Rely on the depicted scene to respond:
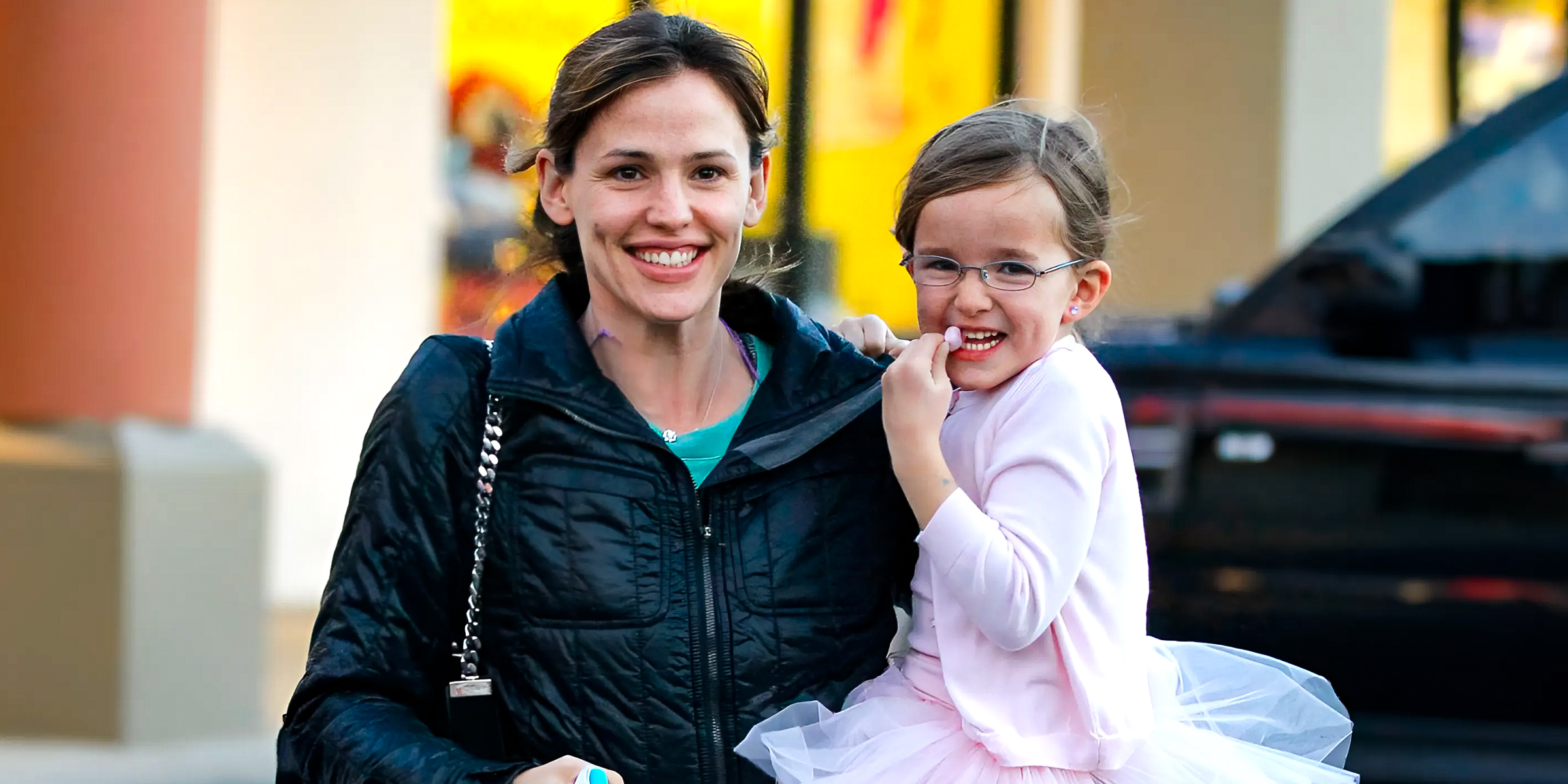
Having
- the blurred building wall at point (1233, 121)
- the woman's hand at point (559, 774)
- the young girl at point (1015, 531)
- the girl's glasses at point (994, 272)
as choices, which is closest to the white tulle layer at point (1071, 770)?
the young girl at point (1015, 531)

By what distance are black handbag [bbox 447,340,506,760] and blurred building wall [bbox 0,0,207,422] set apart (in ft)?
12.5

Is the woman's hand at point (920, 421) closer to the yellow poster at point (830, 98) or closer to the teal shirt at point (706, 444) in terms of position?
the teal shirt at point (706, 444)

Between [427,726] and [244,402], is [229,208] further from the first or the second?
[427,726]

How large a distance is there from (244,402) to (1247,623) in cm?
505

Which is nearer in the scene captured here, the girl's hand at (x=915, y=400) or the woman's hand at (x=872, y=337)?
the girl's hand at (x=915, y=400)

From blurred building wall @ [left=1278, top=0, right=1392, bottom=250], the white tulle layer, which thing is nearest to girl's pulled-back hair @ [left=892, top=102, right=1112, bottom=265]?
the white tulle layer

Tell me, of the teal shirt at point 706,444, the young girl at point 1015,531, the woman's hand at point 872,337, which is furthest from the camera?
the woman's hand at point 872,337

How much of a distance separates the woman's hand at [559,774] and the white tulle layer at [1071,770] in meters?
0.22

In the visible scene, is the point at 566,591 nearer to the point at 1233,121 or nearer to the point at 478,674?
the point at 478,674

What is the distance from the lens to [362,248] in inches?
320

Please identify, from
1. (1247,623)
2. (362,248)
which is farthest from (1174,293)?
(1247,623)

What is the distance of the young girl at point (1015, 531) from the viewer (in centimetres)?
208

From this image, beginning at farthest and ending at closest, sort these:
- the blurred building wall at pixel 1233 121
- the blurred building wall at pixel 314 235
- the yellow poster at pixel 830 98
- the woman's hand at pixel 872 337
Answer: the blurred building wall at pixel 1233 121, the yellow poster at pixel 830 98, the blurred building wall at pixel 314 235, the woman's hand at pixel 872 337

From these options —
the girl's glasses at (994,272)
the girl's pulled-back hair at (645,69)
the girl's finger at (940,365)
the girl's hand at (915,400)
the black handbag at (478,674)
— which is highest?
the girl's pulled-back hair at (645,69)
